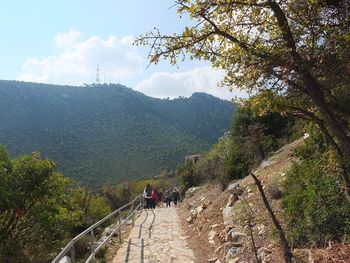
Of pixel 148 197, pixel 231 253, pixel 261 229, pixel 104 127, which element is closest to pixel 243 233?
Result: pixel 261 229

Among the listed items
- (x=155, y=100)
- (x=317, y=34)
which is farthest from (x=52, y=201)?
(x=155, y=100)

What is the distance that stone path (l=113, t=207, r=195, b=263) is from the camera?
1019cm

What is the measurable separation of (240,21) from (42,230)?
9.56 meters

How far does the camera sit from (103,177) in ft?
224

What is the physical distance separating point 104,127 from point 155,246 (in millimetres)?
84248

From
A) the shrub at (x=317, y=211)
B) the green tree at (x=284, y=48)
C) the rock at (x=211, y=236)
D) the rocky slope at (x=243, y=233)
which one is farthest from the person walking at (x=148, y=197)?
the green tree at (x=284, y=48)

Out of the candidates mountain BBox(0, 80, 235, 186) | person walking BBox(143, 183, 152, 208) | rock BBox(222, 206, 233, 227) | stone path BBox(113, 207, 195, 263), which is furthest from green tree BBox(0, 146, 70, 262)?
mountain BBox(0, 80, 235, 186)

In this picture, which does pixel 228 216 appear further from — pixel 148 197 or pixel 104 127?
pixel 104 127

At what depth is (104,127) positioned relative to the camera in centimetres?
9444

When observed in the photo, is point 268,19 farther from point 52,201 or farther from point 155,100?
point 155,100

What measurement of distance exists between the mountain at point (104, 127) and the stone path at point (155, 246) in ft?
164

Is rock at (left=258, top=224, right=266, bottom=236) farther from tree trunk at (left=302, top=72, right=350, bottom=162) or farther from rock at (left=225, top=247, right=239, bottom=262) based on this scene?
tree trunk at (left=302, top=72, right=350, bottom=162)

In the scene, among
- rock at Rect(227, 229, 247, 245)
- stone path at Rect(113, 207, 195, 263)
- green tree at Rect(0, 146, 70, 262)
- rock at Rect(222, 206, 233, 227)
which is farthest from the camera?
rock at Rect(222, 206, 233, 227)

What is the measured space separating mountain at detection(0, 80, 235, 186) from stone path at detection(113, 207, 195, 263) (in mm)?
49946
